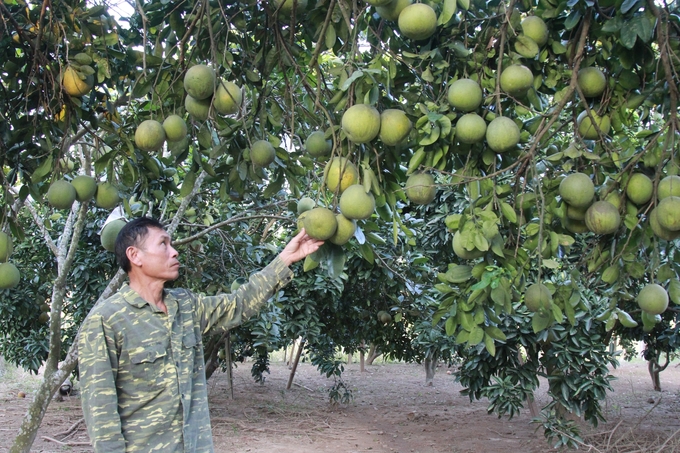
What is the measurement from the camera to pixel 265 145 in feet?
7.39

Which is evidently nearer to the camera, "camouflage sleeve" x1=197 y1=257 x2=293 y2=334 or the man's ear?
the man's ear

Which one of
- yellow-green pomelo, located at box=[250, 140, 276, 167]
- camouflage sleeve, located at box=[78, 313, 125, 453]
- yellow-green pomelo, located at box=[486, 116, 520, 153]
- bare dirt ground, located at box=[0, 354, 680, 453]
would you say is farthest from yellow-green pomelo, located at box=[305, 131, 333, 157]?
bare dirt ground, located at box=[0, 354, 680, 453]

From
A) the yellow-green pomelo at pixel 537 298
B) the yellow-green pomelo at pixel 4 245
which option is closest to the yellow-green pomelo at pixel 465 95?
the yellow-green pomelo at pixel 537 298

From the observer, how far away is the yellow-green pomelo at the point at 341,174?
1.75 m

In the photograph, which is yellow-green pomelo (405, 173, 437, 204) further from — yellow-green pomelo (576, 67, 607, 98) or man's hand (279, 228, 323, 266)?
yellow-green pomelo (576, 67, 607, 98)

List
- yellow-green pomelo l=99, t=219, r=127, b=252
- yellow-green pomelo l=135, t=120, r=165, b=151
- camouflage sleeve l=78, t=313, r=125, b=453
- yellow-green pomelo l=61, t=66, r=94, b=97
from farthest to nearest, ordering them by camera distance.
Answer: yellow-green pomelo l=99, t=219, r=127, b=252 < yellow-green pomelo l=61, t=66, r=94, b=97 < yellow-green pomelo l=135, t=120, r=165, b=151 < camouflage sleeve l=78, t=313, r=125, b=453

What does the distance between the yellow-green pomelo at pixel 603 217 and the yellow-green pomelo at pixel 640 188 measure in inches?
4.2

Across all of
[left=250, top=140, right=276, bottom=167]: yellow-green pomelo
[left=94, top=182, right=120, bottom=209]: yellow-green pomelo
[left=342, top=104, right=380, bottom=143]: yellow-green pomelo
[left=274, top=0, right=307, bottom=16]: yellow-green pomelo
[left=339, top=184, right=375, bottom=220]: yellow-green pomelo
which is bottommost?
[left=339, top=184, right=375, bottom=220]: yellow-green pomelo

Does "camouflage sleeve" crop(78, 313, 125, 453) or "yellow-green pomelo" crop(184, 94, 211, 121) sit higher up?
"yellow-green pomelo" crop(184, 94, 211, 121)

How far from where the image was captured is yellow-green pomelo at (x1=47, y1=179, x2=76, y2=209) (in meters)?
2.48

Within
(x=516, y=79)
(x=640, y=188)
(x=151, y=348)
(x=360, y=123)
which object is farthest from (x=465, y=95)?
(x=151, y=348)

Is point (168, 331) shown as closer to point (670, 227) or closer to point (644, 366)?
point (670, 227)

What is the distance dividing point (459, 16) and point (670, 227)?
1.00 m

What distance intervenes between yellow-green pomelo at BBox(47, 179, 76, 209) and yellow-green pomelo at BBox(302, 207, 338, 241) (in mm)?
1279
